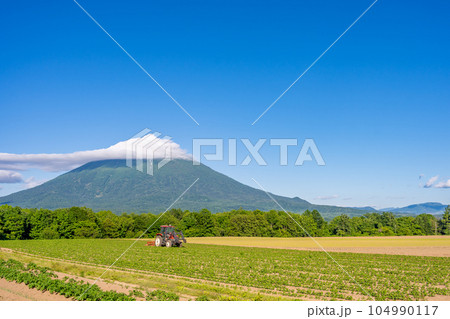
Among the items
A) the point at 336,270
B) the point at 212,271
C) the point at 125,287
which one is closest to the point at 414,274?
the point at 336,270

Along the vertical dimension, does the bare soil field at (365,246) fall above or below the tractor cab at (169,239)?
below

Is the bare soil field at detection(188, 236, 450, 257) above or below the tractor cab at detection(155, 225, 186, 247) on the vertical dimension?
below

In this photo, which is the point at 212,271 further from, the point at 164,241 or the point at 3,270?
the point at 164,241

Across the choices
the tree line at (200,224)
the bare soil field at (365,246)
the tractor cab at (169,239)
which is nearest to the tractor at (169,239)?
the tractor cab at (169,239)

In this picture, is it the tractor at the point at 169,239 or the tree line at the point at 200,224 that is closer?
the tractor at the point at 169,239

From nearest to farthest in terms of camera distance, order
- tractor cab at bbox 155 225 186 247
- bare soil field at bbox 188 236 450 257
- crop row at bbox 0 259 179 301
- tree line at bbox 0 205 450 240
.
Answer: crop row at bbox 0 259 179 301 < tractor cab at bbox 155 225 186 247 < bare soil field at bbox 188 236 450 257 < tree line at bbox 0 205 450 240

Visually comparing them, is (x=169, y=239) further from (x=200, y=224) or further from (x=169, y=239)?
(x=200, y=224)

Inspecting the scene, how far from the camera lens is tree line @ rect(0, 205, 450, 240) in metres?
73.1

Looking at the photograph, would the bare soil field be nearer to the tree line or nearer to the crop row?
the tree line

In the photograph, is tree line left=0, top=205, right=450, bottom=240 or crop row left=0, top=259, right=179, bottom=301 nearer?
crop row left=0, top=259, right=179, bottom=301

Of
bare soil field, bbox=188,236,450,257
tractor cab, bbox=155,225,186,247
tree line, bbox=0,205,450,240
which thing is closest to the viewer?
tractor cab, bbox=155,225,186,247

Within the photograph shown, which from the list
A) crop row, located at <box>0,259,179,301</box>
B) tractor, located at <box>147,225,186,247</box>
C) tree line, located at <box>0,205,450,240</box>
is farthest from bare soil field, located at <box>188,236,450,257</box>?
crop row, located at <box>0,259,179,301</box>

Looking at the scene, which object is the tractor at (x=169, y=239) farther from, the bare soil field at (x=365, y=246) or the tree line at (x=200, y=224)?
the tree line at (x=200, y=224)

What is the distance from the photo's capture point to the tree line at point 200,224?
7306 centimetres
